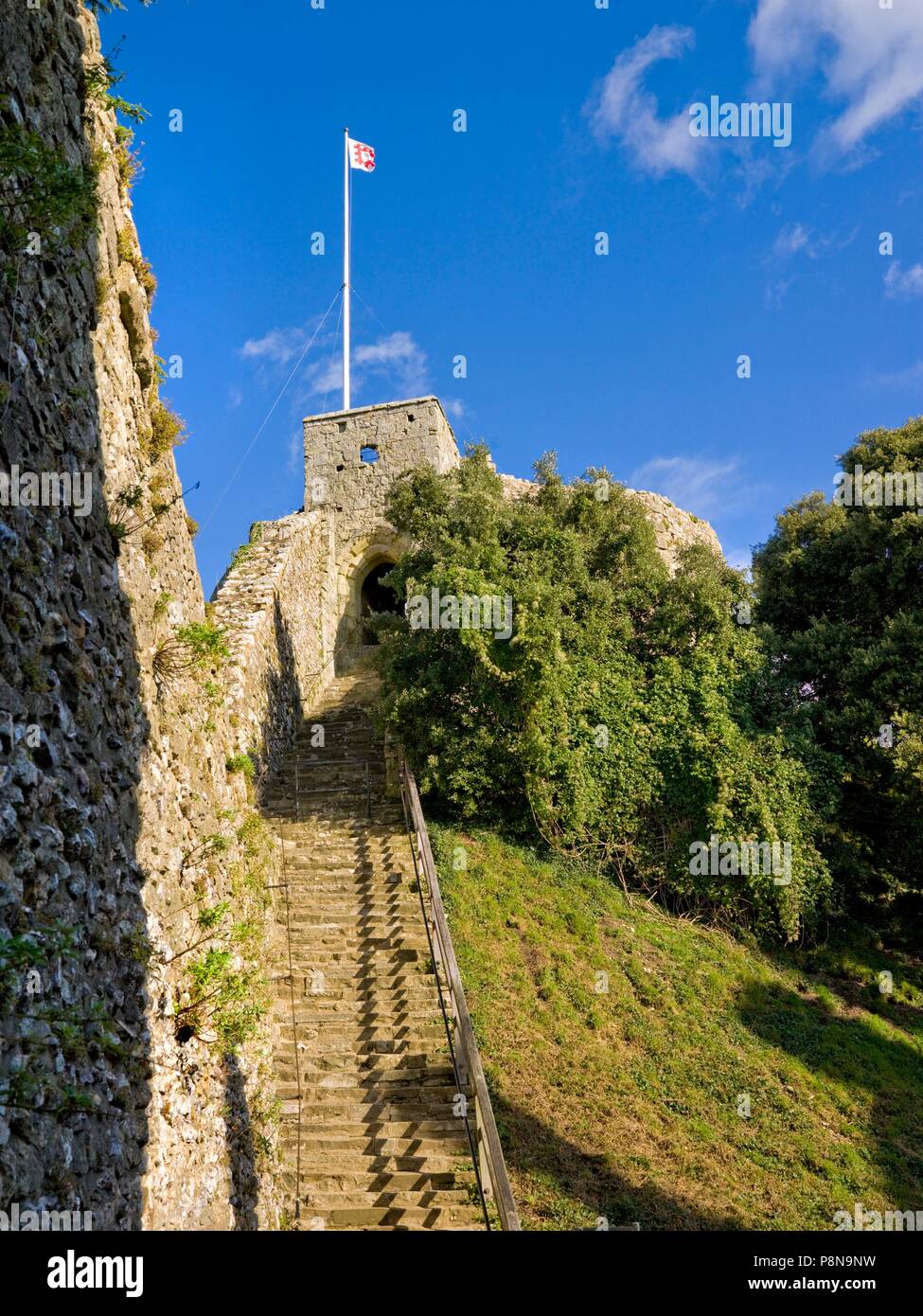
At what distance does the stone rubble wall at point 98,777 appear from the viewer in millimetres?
4453

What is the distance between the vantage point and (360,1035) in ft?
30.5

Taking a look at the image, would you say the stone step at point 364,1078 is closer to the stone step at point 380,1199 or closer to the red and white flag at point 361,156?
the stone step at point 380,1199

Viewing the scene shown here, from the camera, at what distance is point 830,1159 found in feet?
31.2

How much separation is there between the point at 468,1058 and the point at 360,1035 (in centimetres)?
162

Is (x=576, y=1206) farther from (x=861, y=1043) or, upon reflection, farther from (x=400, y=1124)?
(x=861, y=1043)

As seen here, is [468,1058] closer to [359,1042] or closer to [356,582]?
[359,1042]

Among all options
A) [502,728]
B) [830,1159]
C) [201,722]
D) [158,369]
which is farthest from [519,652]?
[830,1159]

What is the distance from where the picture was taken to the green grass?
859cm

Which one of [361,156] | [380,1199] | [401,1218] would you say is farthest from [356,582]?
[401,1218]

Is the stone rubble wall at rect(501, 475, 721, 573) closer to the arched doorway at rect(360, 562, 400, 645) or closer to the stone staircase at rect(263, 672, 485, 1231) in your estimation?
the arched doorway at rect(360, 562, 400, 645)

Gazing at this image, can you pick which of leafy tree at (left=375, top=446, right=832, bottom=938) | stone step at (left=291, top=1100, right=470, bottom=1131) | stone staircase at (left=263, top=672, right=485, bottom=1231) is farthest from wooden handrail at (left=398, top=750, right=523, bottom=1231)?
leafy tree at (left=375, top=446, right=832, bottom=938)

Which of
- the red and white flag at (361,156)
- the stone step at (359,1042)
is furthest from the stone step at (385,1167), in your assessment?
the red and white flag at (361,156)

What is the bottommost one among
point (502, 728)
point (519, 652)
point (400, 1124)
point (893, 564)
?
point (400, 1124)

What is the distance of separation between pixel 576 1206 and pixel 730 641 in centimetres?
1033
